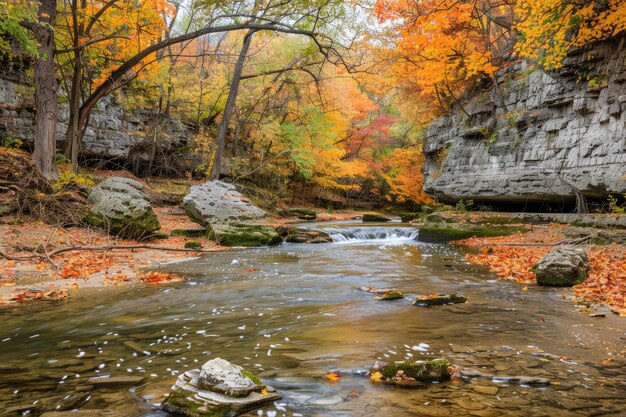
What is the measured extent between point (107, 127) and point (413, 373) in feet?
68.7

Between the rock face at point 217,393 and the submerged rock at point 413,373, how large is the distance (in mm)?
836

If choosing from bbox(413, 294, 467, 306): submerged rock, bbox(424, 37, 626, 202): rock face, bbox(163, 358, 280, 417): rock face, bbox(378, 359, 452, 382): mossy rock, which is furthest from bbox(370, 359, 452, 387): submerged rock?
bbox(424, 37, 626, 202): rock face

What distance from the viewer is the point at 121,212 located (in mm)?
10688

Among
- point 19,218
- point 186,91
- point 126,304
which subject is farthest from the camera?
point 186,91

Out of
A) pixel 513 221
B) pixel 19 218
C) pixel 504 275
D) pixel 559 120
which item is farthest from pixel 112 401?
pixel 559 120

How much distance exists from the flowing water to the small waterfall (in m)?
8.32

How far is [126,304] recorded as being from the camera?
5328 mm

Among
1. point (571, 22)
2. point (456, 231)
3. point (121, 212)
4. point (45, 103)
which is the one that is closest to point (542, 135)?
point (571, 22)

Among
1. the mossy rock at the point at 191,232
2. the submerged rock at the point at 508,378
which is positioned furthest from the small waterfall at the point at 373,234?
the submerged rock at the point at 508,378

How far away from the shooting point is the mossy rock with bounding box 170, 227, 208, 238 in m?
12.8

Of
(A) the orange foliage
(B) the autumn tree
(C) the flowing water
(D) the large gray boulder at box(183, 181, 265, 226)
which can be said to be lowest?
(A) the orange foliage

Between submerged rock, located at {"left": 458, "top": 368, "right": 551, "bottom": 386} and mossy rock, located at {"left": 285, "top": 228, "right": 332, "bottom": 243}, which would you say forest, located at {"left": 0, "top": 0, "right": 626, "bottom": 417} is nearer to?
→ submerged rock, located at {"left": 458, "top": 368, "right": 551, "bottom": 386}

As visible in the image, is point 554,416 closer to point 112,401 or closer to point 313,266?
point 112,401

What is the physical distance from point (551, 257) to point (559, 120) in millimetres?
8859
